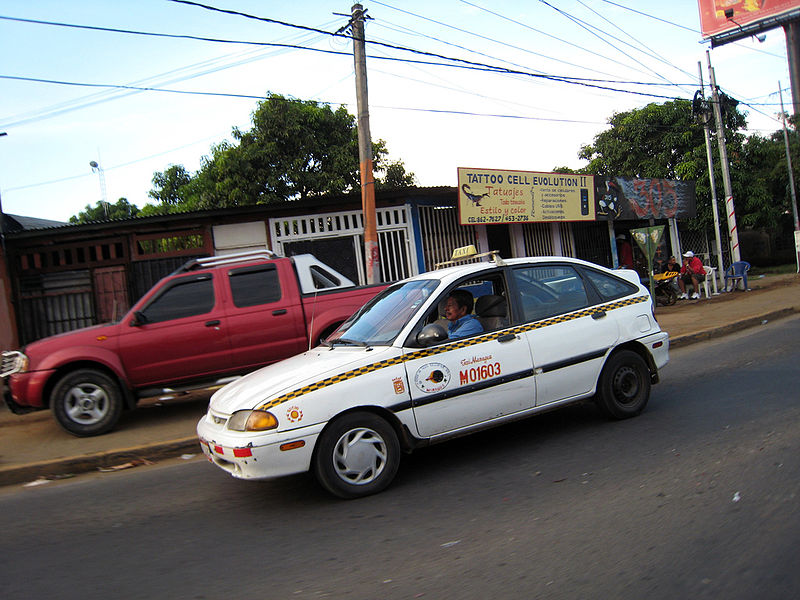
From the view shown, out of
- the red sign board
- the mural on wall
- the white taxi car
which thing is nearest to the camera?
the white taxi car

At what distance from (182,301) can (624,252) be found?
647 inches

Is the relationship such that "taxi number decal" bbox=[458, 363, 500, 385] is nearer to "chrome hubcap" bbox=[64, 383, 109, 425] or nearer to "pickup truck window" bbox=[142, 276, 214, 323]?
"pickup truck window" bbox=[142, 276, 214, 323]

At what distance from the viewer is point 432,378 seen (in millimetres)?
4680

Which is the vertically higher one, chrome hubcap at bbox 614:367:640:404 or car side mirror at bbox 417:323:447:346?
car side mirror at bbox 417:323:447:346

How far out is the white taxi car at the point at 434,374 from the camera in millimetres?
4250

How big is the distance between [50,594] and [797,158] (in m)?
39.8

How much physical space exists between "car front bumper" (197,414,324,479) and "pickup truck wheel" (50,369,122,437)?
3731mm

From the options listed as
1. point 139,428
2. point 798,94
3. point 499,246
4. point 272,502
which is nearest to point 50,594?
point 272,502

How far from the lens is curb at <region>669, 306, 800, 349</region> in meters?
10.6

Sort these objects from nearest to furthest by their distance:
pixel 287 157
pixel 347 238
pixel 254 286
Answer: pixel 254 286 → pixel 347 238 → pixel 287 157

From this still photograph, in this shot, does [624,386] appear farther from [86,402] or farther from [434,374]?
[86,402]

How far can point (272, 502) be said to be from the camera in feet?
15.0

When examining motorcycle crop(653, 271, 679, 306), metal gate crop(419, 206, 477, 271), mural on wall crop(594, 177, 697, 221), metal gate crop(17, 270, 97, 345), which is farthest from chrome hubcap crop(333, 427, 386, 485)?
mural on wall crop(594, 177, 697, 221)

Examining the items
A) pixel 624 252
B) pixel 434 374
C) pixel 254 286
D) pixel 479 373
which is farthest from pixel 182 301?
pixel 624 252
